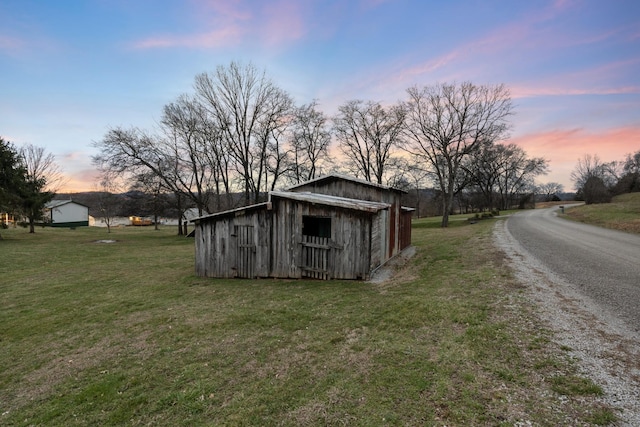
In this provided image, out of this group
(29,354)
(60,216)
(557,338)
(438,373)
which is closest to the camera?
(438,373)

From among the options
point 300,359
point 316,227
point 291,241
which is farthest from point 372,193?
point 300,359

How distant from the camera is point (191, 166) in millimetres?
33031

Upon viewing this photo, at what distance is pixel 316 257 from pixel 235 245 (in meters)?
3.63

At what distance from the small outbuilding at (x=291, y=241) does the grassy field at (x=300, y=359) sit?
56.7 inches

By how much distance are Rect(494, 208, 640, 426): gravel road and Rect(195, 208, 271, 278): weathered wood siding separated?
8933 millimetres

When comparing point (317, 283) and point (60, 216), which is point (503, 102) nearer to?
point (317, 283)

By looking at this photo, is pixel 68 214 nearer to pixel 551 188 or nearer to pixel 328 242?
pixel 328 242

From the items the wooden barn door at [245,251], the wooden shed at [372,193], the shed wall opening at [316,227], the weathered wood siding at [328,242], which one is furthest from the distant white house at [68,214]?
the weathered wood siding at [328,242]

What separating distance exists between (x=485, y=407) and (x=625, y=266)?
917 centimetres

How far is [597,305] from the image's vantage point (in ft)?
19.5

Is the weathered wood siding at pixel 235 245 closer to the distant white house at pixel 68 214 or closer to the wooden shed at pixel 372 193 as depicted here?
the wooden shed at pixel 372 193

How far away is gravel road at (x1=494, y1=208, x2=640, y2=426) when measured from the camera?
370 cm

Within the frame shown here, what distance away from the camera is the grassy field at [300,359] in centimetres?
363

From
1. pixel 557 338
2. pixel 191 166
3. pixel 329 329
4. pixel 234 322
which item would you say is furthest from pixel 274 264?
pixel 191 166
